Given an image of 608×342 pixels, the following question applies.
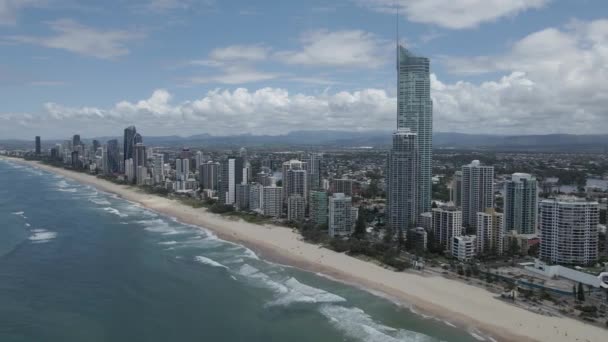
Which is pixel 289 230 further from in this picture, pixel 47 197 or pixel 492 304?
pixel 47 197

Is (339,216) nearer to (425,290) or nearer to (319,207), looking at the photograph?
(319,207)

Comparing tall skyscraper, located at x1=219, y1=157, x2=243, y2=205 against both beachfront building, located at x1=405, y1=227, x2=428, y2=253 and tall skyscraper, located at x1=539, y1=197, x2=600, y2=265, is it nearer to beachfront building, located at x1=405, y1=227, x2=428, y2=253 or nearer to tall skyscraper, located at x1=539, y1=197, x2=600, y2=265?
beachfront building, located at x1=405, y1=227, x2=428, y2=253

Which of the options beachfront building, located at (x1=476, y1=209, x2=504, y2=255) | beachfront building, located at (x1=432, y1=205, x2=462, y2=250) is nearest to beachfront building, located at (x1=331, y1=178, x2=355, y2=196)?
beachfront building, located at (x1=432, y1=205, x2=462, y2=250)

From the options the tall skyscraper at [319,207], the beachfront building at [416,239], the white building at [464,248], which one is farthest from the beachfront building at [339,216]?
the white building at [464,248]

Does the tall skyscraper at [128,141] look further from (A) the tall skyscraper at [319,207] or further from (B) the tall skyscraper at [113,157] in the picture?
(A) the tall skyscraper at [319,207]

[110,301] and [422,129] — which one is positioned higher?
[422,129]

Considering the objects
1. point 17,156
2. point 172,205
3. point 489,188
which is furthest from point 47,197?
point 17,156
